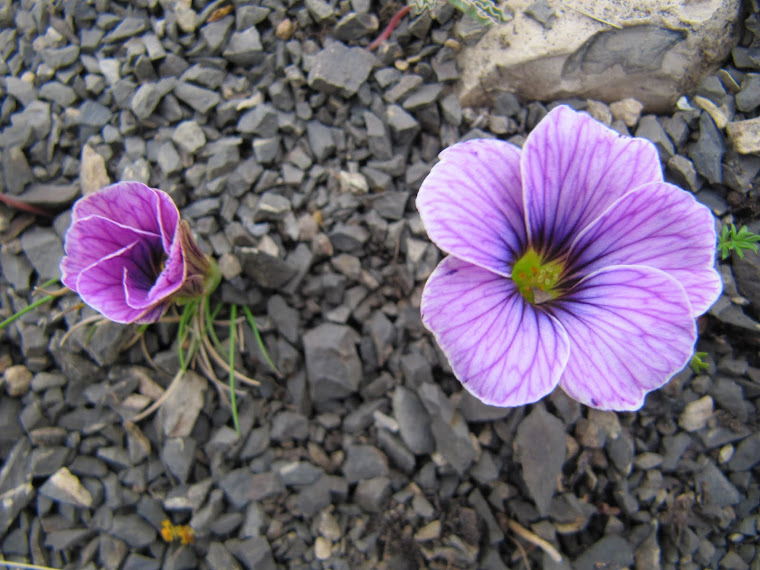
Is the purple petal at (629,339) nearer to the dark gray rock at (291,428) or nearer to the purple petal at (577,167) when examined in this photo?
the purple petal at (577,167)

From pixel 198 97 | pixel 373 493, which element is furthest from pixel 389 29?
pixel 373 493

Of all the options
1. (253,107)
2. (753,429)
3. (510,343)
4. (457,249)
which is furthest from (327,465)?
(753,429)

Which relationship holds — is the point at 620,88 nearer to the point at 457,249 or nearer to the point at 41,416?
the point at 457,249

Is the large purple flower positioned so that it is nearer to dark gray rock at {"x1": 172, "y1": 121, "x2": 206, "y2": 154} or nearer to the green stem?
dark gray rock at {"x1": 172, "y1": 121, "x2": 206, "y2": 154}

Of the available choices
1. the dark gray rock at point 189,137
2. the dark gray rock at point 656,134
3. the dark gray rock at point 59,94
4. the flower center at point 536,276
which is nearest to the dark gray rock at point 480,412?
the flower center at point 536,276

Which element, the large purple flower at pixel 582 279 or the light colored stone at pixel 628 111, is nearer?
the large purple flower at pixel 582 279

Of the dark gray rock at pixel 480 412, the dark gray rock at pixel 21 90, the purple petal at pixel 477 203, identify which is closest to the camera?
the purple petal at pixel 477 203

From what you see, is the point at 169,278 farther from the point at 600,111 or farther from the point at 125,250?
the point at 600,111
